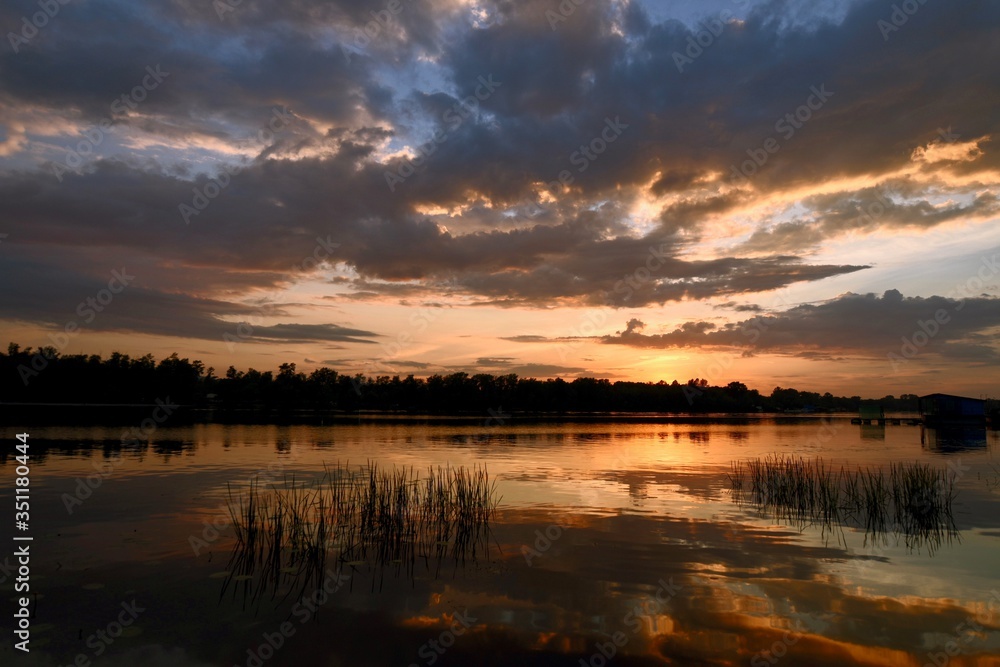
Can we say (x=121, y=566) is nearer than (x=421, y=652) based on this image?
No

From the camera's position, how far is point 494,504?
20812mm

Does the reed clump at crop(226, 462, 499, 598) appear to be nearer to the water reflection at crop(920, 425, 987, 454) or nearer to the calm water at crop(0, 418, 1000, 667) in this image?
the calm water at crop(0, 418, 1000, 667)

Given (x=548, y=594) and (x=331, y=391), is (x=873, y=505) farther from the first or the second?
(x=331, y=391)

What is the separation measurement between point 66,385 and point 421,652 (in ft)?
462

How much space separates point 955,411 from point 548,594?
89999mm

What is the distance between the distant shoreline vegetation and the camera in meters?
130

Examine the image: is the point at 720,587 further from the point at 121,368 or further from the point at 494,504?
the point at 121,368

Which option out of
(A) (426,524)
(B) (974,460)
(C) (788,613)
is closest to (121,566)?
(A) (426,524)

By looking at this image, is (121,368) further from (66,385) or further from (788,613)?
(788,613)

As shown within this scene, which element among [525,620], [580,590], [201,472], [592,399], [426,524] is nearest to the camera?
[525,620]

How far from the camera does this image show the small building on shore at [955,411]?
78.8m

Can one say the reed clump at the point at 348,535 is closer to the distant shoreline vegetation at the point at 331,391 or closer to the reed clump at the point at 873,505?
the reed clump at the point at 873,505

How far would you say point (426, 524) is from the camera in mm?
17312

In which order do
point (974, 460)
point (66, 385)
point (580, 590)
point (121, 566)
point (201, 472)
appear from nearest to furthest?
1. point (580, 590)
2. point (121, 566)
3. point (201, 472)
4. point (974, 460)
5. point (66, 385)
